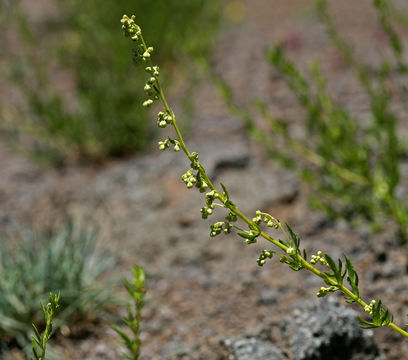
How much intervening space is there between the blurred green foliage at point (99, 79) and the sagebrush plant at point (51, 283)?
107 centimetres

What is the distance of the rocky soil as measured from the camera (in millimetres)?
2195

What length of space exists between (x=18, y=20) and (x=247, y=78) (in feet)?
6.45

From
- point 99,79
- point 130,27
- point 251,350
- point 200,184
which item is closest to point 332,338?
point 251,350

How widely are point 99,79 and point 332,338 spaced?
8.80 ft

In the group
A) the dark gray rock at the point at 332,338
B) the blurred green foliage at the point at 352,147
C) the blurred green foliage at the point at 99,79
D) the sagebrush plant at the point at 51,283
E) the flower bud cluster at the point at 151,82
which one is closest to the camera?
the flower bud cluster at the point at 151,82

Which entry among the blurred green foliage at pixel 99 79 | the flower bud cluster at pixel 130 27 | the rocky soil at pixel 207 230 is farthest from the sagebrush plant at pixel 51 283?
the flower bud cluster at pixel 130 27

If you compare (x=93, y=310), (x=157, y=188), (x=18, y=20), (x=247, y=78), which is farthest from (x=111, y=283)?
(x=247, y=78)

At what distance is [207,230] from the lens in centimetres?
282

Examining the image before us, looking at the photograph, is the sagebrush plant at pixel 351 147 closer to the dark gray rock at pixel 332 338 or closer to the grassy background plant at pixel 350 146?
the grassy background plant at pixel 350 146

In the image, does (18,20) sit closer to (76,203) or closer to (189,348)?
(76,203)

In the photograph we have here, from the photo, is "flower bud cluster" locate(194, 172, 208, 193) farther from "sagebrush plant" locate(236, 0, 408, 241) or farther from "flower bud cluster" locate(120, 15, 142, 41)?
"sagebrush plant" locate(236, 0, 408, 241)

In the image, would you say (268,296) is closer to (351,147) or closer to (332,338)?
(332,338)

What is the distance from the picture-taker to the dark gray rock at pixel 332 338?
179cm

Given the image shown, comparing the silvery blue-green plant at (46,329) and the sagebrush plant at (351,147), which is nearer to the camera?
the silvery blue-green plant at (46,329)
